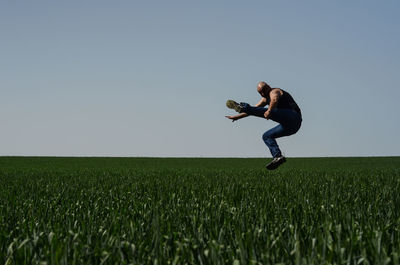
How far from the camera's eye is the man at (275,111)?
7559 millimetres

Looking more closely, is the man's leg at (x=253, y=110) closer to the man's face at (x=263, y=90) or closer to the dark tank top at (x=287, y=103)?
the dark tank top at (x=287, y=103)

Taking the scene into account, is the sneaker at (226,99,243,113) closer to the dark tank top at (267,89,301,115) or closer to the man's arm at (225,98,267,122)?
the man's arm at (225,98,267,122)

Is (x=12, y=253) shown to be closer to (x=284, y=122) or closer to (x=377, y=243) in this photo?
(x=377, y=243)

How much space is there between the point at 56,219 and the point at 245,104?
3.23 m

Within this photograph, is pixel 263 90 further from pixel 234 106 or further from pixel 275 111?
pixel 234 106

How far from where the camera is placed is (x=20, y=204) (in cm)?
771

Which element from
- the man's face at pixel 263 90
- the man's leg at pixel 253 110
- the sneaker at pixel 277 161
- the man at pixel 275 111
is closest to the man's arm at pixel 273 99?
the man at pixel 275 111

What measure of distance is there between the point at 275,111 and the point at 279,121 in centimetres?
31

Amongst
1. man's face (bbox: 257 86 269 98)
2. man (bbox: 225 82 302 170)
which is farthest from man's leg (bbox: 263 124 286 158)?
man's face (bbox: 257 86 269 98)

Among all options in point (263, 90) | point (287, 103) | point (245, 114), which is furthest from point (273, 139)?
point (245, 114)

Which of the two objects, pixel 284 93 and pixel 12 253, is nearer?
pixel 12 253

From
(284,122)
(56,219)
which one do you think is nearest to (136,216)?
(56,219)

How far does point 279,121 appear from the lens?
311 inches

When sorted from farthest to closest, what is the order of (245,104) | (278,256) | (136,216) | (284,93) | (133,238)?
(284,93) < (245,104) < (136,216) < (133,238) < (278,256)
